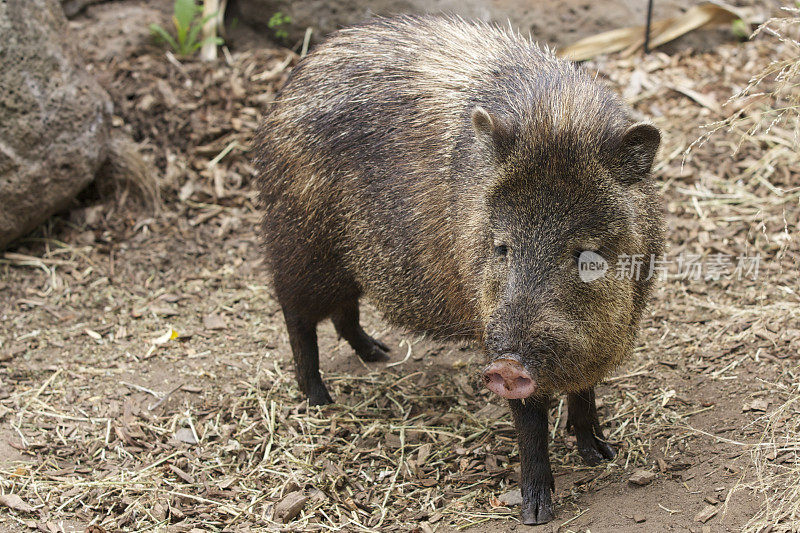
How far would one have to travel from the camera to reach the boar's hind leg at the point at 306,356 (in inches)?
200

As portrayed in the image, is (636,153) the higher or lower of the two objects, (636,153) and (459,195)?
the higher

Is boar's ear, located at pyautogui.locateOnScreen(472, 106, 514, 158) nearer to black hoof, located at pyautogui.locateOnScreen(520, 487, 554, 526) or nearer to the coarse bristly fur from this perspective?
the coarse bristly fur

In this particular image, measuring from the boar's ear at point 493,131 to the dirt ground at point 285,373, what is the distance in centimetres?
158

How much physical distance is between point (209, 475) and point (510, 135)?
2.41 meters

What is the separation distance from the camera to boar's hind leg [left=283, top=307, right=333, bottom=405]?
16.7ft

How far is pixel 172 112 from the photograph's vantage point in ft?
23.6

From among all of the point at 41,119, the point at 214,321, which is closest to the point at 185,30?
the point at 41,119

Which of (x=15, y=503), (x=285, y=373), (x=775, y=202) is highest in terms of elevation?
(x=775, y=202)

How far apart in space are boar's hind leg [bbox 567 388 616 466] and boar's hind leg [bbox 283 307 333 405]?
158 cm

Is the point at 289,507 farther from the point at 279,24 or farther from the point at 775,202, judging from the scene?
the point at 279,24

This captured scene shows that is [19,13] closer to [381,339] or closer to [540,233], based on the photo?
[381,339]

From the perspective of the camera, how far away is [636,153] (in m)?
3.60

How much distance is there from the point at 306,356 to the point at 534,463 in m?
1.72

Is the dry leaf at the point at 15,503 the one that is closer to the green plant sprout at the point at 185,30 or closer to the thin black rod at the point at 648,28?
the green plant sprout at the point at 185,30
